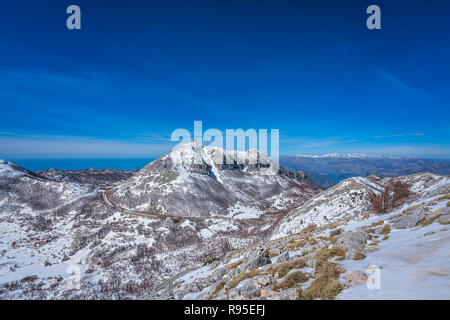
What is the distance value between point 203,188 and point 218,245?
59644mm

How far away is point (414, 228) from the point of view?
1603 centimetres

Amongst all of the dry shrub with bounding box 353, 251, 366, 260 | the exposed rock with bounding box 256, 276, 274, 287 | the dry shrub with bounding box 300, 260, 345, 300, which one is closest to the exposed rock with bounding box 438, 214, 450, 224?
the dry shrub with bounding box 353, 251, 366, 260

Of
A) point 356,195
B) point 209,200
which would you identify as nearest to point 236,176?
point 209,200

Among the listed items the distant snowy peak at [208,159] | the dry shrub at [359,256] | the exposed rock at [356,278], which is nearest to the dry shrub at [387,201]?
the dry shrub at [359,256]

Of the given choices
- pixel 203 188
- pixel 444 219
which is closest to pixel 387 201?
pixel 444 219

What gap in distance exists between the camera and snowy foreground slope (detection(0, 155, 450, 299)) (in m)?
10.6

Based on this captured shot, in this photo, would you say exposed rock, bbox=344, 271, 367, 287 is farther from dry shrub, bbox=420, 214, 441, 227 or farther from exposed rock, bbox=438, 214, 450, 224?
dry shrub, bbox=420, 214, 441, 227

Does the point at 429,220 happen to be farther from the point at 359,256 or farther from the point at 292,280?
the point at 292,280

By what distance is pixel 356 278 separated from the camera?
32.0 ft

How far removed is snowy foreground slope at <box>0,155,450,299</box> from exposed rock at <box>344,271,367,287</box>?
2.0 inches

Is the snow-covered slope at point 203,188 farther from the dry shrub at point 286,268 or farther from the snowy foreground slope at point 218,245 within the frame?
the dry shrub at point 286,268

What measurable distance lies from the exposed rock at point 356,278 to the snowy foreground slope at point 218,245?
51 millimetres

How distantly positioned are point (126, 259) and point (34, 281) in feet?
65.5
